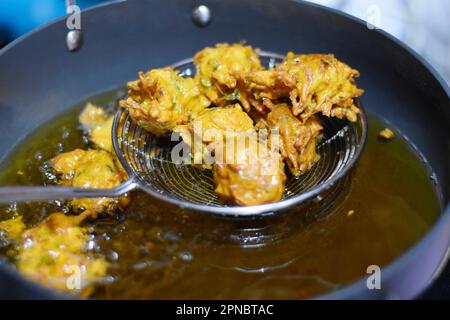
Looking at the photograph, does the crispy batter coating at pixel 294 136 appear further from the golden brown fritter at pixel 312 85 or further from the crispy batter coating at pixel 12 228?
the crispy batter coating at pixel 12 228

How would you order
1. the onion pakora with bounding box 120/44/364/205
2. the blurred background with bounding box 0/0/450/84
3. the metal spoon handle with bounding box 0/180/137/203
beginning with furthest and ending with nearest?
the blurred background with bounding box 0/0/450/84, the onion pakora with bounding box 120/44/364/205, the metal spoon handle with bounding box 0/180/137/203

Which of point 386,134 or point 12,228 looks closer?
point 12,228

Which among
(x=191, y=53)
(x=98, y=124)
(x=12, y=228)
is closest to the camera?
(x=12, y=228)

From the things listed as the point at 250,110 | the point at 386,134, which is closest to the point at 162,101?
the point at 250,110

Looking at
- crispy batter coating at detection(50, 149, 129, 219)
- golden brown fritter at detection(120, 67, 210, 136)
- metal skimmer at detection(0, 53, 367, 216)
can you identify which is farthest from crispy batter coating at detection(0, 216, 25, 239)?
golden brown fritter at detection(120, 67, 210, 136)

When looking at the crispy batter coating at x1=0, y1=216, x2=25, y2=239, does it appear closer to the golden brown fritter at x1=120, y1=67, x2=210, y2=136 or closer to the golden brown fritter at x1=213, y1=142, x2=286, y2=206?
the golden brown fritter at x1=120, y1=67, x2=210, y2=136

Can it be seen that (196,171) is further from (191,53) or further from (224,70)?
(191,53)

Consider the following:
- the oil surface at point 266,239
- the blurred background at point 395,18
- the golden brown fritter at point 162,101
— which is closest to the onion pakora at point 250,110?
the golden brown fritter at point 162,101
